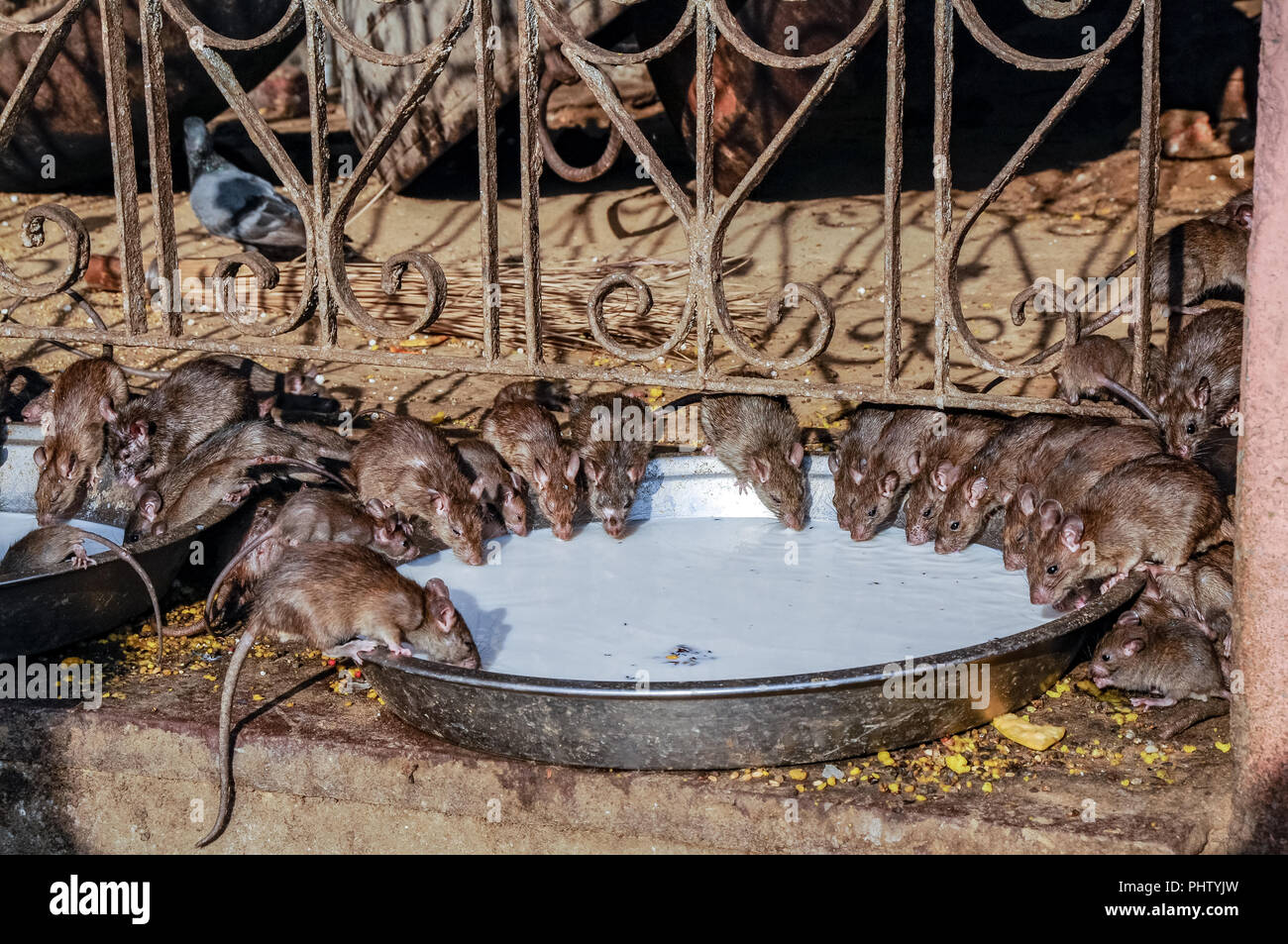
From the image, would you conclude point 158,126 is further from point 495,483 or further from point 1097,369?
point 1097,369

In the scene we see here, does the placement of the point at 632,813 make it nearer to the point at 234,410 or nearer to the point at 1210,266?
the point at 234,410

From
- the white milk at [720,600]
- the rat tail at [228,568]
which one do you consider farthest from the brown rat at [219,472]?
the white milk at [720,600]

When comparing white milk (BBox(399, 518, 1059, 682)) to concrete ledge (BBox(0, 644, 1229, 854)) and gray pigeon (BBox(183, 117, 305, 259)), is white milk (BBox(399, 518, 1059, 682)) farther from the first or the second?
gray pigeon (BBox(183, 117, 305, 259))

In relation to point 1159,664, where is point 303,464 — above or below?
above

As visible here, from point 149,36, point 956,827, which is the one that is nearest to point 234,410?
point 149,36

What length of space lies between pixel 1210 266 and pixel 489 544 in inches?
126

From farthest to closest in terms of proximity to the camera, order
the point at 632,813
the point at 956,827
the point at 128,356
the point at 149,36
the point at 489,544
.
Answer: the point at 128,356
the point at 489,544
the point at 149,36
the point at 632,813
the point at 956,827

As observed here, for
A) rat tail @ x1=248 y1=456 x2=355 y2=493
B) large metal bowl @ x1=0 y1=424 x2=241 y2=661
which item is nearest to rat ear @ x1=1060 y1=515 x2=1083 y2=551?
rat tail @ x1=248 y1=456 x2=355 y2=493

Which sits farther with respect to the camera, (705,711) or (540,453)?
(540,453)

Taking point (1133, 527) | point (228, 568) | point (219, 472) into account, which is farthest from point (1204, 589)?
point (219, 472)

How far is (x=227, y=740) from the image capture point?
397cm

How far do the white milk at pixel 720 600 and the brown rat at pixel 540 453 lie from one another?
112 mm

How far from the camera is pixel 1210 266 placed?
6074 mm

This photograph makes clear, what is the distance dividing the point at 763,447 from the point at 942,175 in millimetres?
2092
